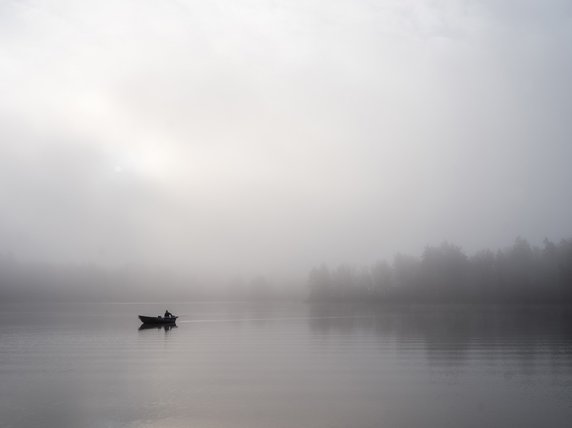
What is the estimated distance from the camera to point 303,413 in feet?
86.4

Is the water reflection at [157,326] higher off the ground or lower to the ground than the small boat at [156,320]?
lower

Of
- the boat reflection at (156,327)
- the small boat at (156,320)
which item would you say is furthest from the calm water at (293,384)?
the small boat at (156,320)

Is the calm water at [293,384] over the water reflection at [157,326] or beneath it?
over

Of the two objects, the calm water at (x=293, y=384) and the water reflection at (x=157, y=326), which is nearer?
the calm water at (x=293, y=384)

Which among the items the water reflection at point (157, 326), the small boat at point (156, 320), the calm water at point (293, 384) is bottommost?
the water reflection at point (157, 326)

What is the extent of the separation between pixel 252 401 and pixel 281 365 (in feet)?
46.0

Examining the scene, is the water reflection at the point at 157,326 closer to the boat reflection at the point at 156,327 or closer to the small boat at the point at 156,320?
the boat reflection at the point at 156,327

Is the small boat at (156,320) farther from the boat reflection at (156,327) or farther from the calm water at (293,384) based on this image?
the calm water at (293,384)

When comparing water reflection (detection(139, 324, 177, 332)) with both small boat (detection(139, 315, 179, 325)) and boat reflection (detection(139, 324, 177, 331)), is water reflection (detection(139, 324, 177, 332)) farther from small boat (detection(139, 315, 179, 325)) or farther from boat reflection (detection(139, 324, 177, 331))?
small boat (detection(139, 315, 179, 325))

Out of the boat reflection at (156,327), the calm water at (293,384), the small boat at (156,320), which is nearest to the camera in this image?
the calm water at (293,384)

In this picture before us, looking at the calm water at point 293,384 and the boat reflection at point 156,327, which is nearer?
the calm water at point 293,384

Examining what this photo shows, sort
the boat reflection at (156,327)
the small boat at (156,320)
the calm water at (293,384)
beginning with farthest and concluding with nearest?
the small boat at (156,320) → the boat reflection at (156,327) → the calm water at (293,384)

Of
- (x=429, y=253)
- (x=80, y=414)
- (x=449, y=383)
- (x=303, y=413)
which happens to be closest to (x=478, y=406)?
(x=449, y=383)

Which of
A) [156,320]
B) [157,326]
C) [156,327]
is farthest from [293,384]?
[157,326]
